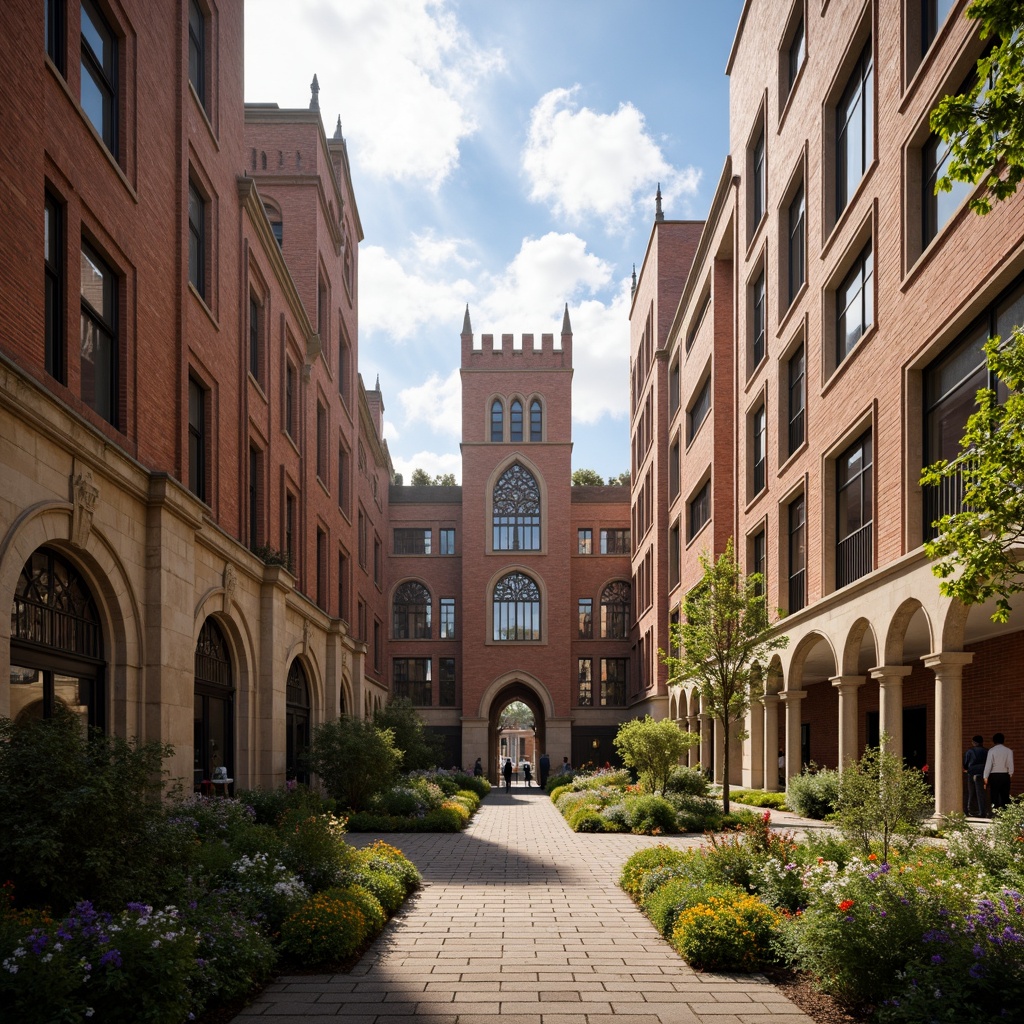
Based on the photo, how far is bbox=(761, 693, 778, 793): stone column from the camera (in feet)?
83.2

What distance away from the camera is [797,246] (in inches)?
966

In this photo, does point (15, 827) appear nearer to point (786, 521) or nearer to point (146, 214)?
point (146, 214)

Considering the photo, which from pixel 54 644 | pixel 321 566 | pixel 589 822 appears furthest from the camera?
pixel 321 566

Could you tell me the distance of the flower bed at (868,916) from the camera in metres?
5.99

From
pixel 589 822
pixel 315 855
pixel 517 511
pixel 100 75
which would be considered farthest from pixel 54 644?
pixel 517 511

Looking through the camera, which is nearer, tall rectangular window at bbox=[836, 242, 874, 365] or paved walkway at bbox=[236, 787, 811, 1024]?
paved walkway at bbox=[236, 787, 811, 1024]

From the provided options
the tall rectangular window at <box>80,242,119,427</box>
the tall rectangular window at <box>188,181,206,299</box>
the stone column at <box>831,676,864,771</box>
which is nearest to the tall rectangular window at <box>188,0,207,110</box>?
the tall rectangular window at <box>188,181,206,299</box>

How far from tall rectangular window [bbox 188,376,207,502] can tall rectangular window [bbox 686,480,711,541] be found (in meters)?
19.6

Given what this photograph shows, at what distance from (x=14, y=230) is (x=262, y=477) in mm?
12986

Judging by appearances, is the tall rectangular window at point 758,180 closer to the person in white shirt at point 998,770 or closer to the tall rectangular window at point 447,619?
the person in white shirt at point 998,770

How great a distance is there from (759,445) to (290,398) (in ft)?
43.6

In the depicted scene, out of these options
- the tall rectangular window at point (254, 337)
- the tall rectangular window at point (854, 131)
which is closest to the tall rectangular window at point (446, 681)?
the tall rectangular window at point (254, 337)

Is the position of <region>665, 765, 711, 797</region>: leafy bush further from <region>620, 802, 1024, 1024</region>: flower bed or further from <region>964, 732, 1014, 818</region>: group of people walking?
<region>620, 802, 1024, 1024</region>: flower bed

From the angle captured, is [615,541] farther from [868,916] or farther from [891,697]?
[868,916]
